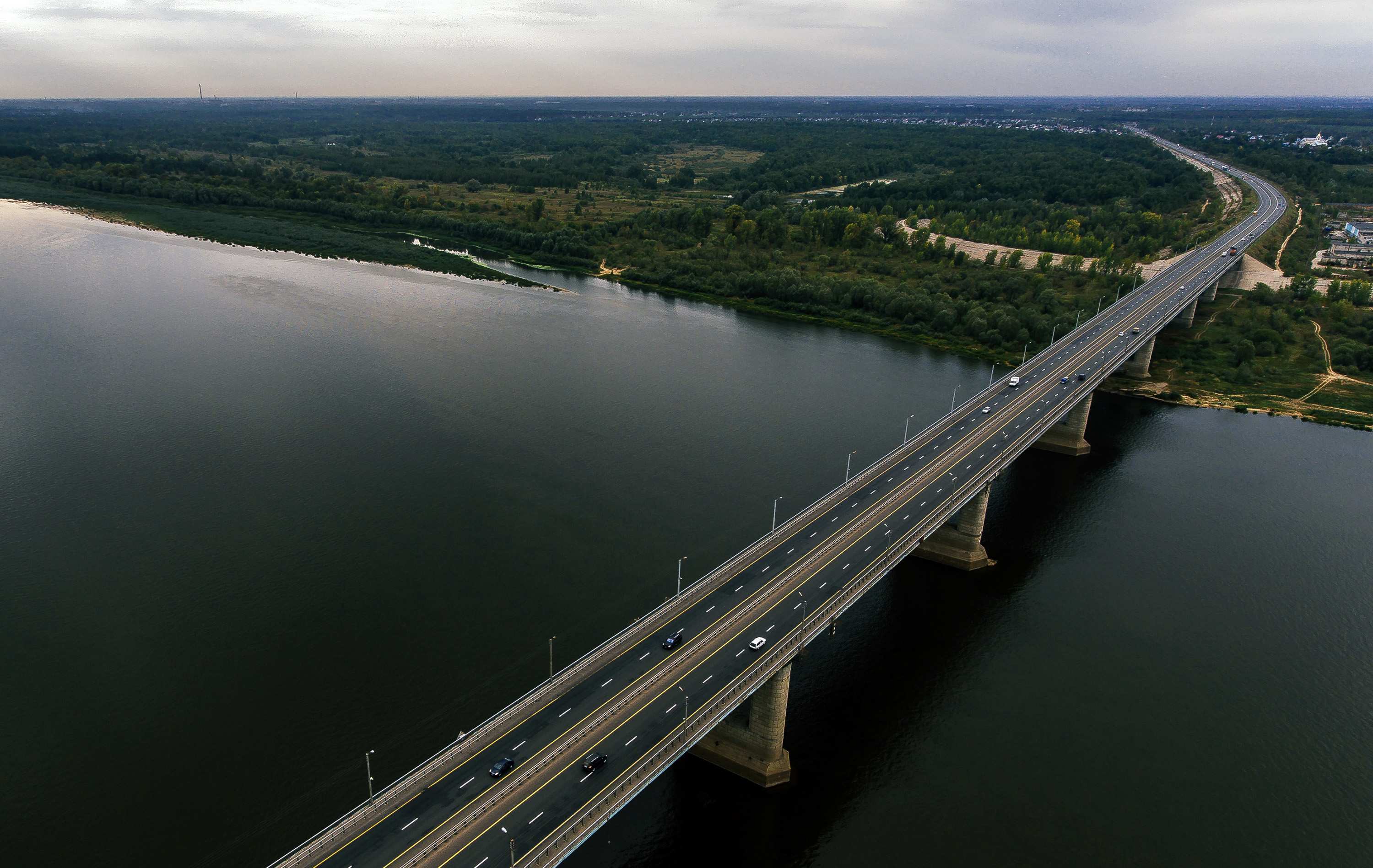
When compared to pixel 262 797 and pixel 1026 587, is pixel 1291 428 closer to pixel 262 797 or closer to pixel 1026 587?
pixel 1026 587

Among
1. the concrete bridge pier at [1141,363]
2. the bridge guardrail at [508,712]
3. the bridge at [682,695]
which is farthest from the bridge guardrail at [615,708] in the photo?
the concrete bridge pier at [1141,363]

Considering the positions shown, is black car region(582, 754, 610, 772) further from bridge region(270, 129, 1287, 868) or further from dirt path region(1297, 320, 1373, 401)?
dirt path region(1297, 320, 1373, 401)

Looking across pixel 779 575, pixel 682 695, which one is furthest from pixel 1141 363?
pixel 682 695

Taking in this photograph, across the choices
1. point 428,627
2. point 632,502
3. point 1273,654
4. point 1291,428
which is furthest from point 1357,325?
point 428,627

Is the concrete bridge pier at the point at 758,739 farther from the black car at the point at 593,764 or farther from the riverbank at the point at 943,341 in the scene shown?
the riverbank at the point at 943,341

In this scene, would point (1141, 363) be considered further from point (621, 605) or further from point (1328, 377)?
point (621, 605)
